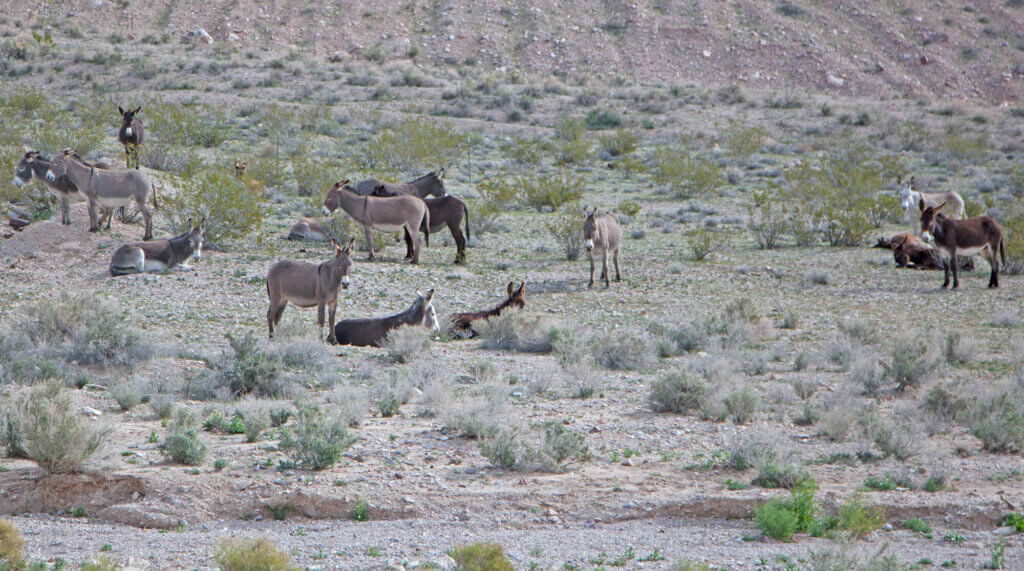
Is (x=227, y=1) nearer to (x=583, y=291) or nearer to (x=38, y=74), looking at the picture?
(x=38, y=74)

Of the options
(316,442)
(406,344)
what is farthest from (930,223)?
(316,442)

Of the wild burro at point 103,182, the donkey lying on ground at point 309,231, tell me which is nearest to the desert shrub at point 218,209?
the donkey lying on ground at point 309,231

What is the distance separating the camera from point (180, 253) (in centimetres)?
1744

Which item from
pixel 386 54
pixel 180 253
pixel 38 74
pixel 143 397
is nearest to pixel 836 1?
pixel 386 54

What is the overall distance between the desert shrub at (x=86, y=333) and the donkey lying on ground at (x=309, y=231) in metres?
7.39

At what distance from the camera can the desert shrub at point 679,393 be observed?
34.3ft

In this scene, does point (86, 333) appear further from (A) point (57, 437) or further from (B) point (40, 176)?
(B) point (40, 176)

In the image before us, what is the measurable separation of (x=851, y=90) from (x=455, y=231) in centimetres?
4408

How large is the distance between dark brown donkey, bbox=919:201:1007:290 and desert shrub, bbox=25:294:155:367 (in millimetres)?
15153

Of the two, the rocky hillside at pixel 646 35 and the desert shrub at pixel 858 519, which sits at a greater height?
the rocky hillside at pixel 646 35

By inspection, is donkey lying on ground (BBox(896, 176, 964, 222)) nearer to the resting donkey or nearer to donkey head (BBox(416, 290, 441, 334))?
the resting donkey

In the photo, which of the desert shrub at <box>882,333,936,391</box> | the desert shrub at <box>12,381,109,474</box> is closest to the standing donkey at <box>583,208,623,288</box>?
the desert shrub at <box>882,333,936,391</box>

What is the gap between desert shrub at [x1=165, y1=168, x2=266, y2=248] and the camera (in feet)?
62.7

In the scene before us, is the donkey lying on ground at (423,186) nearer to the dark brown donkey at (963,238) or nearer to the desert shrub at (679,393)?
the dark brown donkey at (963,238)
